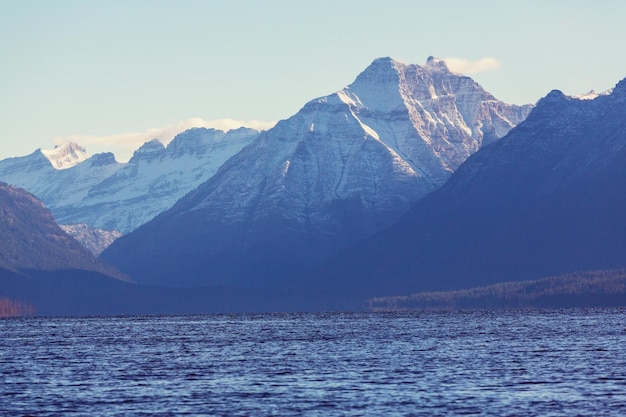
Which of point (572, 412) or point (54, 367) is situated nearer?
point (572, 412)

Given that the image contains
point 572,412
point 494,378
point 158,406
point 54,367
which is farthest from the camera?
Answer: point 54,367

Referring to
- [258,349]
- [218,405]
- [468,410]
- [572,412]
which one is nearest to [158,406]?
[218,405]

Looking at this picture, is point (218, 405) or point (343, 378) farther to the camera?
point (343, 378)

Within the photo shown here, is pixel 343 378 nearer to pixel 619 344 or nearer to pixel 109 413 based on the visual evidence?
pixel 109 413

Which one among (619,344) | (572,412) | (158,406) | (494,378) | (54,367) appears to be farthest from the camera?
(619,344)

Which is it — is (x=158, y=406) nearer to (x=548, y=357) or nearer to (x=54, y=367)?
(x=54, y=367)

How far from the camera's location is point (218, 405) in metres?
113

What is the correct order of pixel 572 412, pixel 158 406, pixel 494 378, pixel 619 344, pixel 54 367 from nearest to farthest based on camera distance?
1. pixel 572 412
2. pixel 158 406
3. pixel 494 378
4. pixel 54 367
5. pixel 619 344

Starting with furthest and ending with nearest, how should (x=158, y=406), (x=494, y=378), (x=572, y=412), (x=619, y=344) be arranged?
(x=619, y=344) → (x=494, y=378) → (x=158, y=406) → (x=572, y=412)

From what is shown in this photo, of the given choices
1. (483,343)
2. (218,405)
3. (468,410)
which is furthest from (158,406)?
(483,343)

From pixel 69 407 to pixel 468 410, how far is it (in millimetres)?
32363

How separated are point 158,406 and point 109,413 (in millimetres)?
5124

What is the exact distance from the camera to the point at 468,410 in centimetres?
10694

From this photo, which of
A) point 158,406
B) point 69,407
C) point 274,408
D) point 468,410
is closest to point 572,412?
point 468,410
